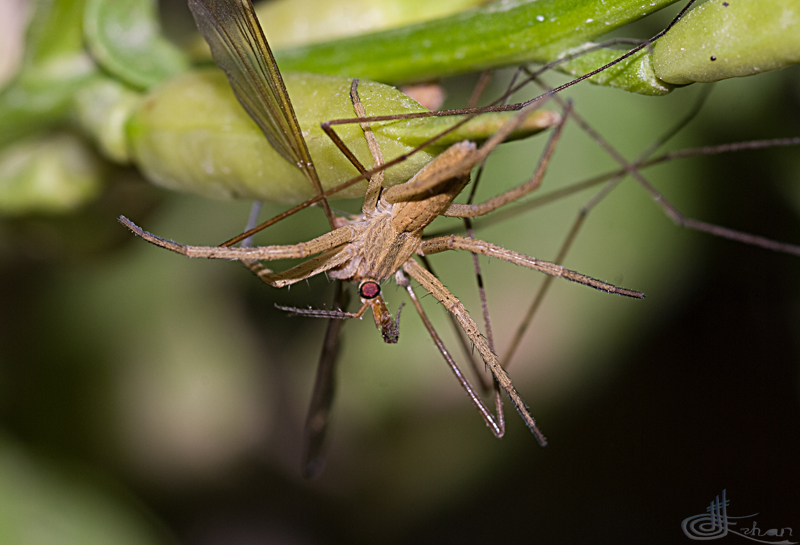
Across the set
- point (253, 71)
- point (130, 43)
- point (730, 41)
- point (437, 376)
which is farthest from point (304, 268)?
point (437, 376)

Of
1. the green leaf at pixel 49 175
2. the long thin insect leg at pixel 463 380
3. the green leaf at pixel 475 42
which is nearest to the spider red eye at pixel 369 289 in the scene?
the long thin insect leg at pixel 463 380

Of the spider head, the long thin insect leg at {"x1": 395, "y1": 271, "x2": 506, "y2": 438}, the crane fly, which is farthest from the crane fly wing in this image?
the long thin insect leg at {"x1": 395, "y1": 271, "x2": 506, "y2": 438}

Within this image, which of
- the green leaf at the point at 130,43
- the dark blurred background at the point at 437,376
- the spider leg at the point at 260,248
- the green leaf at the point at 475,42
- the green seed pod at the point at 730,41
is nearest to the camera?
the green seed pod at the point at 730,41

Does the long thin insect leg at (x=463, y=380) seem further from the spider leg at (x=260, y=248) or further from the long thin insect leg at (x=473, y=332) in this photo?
the spider leg at (x=260, y=248)

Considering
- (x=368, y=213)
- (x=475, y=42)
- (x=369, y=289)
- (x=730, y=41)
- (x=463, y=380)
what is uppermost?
(x=475, y=42)

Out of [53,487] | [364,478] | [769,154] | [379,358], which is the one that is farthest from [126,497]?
[769,154]

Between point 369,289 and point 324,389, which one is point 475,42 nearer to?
point 369,289

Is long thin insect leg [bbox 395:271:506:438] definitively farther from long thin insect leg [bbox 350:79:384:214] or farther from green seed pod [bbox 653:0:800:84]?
green seed pod [bbox 653:0:800:84]
